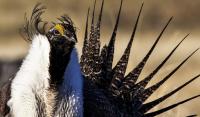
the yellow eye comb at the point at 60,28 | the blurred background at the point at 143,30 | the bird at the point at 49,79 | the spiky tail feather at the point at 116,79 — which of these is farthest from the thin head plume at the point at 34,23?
the blurred background at the point at 143,30

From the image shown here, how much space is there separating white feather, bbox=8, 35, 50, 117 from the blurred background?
1.98 metres

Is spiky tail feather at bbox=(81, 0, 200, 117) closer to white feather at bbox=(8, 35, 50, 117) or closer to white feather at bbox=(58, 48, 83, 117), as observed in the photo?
white feather at bbox=(58, 48, 83, 117)

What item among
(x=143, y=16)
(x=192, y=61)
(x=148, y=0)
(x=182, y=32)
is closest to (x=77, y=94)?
(x=192, y=61)

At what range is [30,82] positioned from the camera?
142 inches

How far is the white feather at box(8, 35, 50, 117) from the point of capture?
3.56m

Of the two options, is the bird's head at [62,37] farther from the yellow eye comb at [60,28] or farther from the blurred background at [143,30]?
the blurred background at [143,30]

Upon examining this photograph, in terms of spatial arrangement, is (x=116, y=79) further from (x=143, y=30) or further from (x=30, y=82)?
(x=143, y=30)

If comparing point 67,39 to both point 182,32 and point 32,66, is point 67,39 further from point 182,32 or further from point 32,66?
point 182,32

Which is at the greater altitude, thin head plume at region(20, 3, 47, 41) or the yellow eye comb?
thin head plume at region(20, 3, 47, 41)

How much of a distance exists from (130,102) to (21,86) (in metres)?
0.92

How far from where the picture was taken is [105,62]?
14.6 ft

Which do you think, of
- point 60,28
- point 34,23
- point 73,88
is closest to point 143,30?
point 34,23

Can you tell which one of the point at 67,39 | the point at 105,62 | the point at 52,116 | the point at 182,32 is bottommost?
the point at 52,116

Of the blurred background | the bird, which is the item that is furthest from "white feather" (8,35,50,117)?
the blurred background
